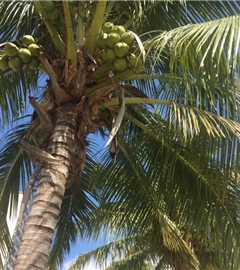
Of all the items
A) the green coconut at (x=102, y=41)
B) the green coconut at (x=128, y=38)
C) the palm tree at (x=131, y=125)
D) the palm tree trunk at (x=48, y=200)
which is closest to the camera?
the palm tree trunk at (x=48, y=200)

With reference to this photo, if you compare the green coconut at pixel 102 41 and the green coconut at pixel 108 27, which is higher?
the green coconut at pixel 108 27

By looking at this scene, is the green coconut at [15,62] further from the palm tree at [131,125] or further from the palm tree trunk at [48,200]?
the palm tree trunk at [48,200]

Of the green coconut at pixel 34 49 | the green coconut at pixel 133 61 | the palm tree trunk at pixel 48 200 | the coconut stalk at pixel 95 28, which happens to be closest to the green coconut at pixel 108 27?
the coconut stalk at pixel 95 28

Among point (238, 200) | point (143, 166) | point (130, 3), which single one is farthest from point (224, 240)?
point (130, 3)

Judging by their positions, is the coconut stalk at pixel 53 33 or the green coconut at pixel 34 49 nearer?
the green coconut at pixel 34 49

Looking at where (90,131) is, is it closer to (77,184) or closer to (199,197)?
(77,184)

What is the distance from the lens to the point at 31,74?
4852mm

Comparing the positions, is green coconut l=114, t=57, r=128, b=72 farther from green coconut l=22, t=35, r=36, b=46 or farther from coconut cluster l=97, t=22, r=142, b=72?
green coconut l=22, t=35, r=36, b=46

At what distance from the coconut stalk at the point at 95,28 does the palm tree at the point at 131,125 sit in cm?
1

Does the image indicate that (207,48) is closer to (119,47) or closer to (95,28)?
(119,47)

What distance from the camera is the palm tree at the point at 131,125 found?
3191 mm

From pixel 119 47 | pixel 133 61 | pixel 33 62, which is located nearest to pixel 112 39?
pixel 119 47

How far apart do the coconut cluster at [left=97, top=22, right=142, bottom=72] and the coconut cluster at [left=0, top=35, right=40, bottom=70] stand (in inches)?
24.5

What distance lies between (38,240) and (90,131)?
1.24m
